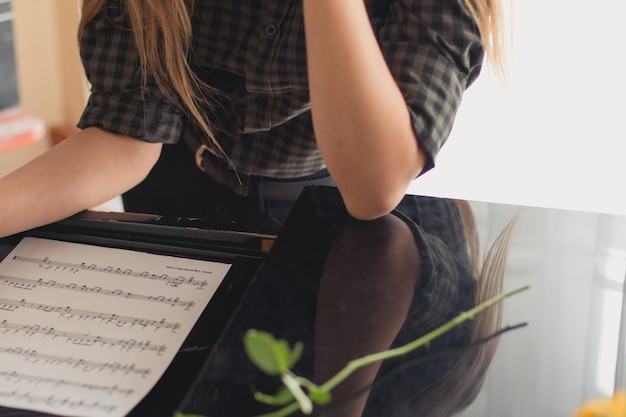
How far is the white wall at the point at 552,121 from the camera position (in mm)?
1869

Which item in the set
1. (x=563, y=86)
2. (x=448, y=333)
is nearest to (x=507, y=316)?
(x=448, y=333)

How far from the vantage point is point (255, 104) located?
3.47 ft

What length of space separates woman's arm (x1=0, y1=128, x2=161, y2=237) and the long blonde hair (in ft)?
0.26

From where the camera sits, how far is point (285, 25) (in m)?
1.00

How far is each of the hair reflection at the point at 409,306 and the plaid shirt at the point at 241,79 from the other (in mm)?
183

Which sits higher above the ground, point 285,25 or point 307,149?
point 285,25

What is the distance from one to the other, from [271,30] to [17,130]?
1614 mm

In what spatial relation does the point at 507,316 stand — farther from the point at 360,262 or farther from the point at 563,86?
the point at 563,86

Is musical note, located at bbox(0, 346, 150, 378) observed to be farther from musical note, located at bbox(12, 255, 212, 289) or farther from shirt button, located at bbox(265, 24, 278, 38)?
shirt button, located at bbox(265, 24, 278, 38)

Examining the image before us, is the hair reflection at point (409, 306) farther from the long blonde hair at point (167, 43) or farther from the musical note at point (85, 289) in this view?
the long blonde hair at point (167, 43)

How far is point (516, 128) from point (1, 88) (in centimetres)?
143

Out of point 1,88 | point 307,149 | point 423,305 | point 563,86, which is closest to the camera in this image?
point 423,305

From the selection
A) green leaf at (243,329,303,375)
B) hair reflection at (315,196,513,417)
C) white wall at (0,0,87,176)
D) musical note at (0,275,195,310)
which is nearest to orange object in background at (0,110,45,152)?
white wall at (0,0,87,176)

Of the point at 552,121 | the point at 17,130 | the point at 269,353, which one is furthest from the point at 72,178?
the point at 17,130
